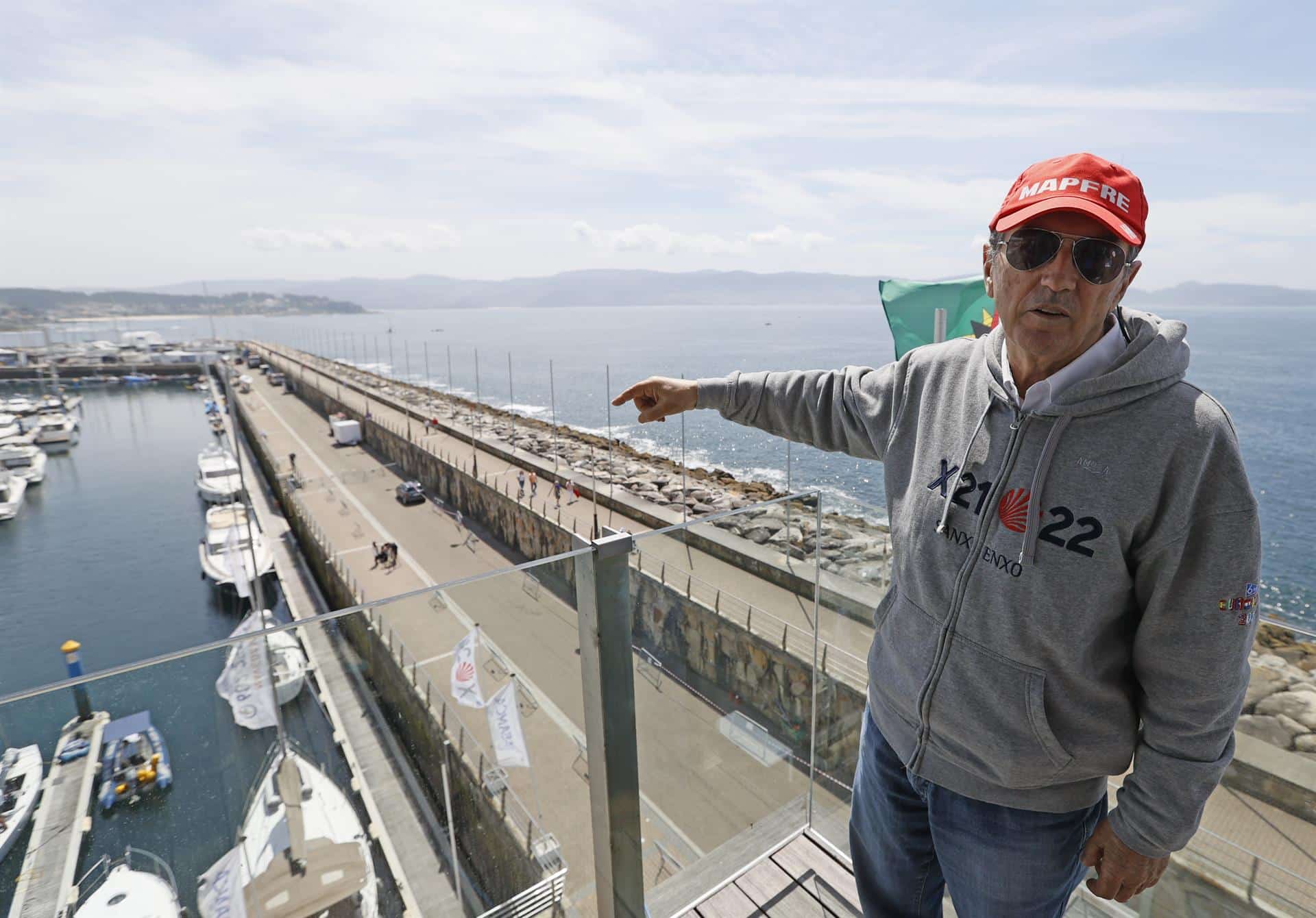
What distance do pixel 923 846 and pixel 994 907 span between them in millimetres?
216

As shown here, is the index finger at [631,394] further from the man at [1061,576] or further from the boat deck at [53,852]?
the boat deck at [53,852]

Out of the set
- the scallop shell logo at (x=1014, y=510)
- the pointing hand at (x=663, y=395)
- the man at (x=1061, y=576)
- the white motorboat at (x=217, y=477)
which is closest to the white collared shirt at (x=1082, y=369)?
the man at (x=1061, y=576)

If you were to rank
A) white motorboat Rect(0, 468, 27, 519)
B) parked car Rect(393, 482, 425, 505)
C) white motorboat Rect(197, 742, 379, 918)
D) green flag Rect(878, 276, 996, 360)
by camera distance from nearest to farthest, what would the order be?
white motorboat Rect(197, 742, 379, 918) < green flag Rect(878, 276, 996, 360) < parked car Rect(393, 482, 425, 505) < white motorboat Rect(0, 468, 27, 519)

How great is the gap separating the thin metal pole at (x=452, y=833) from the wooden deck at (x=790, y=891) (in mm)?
766

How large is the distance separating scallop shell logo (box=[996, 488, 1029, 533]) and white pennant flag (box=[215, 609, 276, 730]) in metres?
1.39

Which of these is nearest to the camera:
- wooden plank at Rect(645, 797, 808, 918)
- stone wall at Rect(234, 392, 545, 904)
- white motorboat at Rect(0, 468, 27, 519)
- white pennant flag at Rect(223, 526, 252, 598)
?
stone wall at Rect(234, 392, 545, 904)

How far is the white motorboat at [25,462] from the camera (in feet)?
116

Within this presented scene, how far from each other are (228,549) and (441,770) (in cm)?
2285

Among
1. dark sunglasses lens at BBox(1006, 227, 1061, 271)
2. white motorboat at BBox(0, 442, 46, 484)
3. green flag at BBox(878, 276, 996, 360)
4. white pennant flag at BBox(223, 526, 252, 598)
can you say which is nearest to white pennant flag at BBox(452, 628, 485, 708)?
dark sunglasses lens at BBox(1006, 227, 1061, 271)

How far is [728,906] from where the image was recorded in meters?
2.10

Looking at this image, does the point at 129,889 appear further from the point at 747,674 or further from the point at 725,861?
the point at 725,861

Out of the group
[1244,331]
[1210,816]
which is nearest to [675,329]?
[1244,331]

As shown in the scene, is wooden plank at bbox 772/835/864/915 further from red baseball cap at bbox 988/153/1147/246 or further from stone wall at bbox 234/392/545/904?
red baseball cap at bbox 988/153/1147/246

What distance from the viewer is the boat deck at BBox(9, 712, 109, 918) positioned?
3.74 ft
